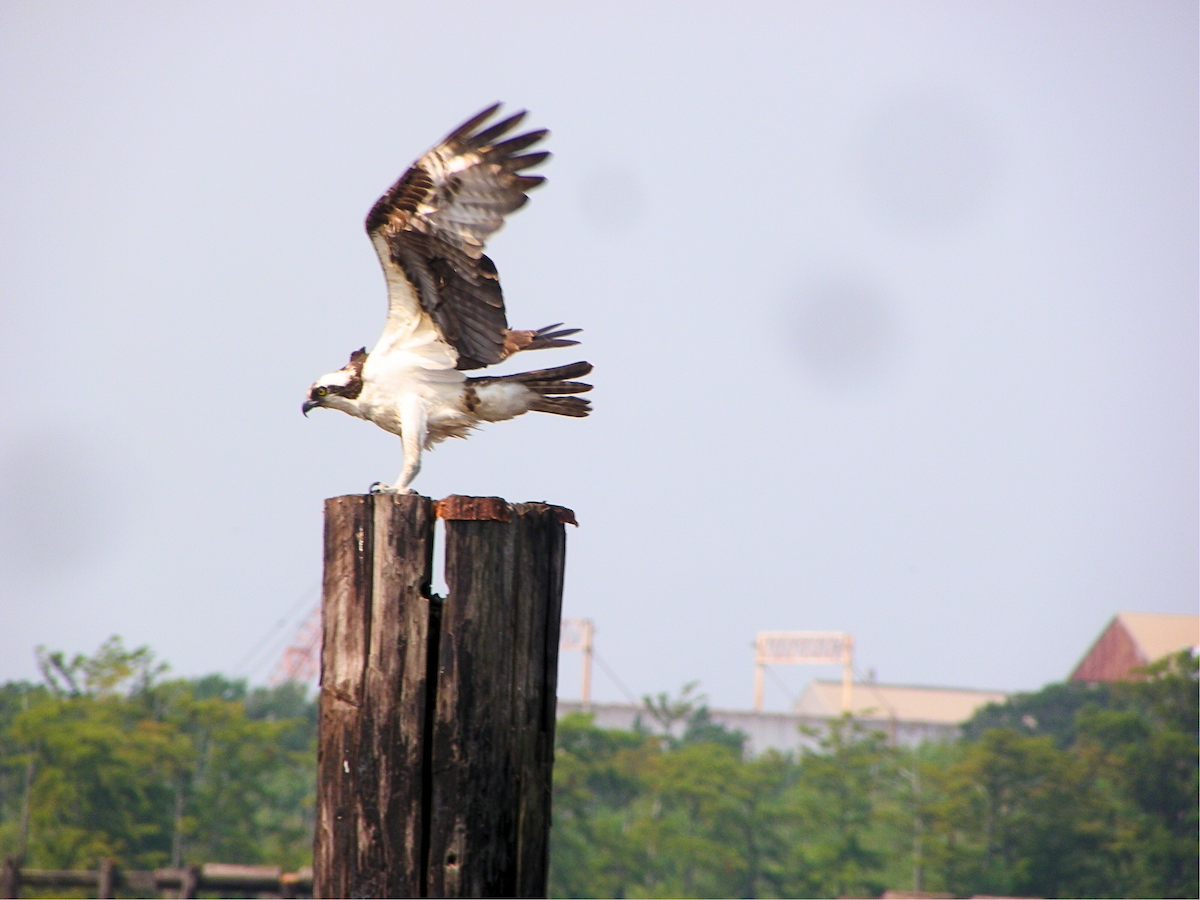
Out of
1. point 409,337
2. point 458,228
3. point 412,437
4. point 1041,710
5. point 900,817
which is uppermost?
point 458,228

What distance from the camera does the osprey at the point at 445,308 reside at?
5477 millimetres

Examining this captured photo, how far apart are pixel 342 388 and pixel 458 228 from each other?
0.93 m

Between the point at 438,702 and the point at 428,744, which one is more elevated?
the point at 438,702

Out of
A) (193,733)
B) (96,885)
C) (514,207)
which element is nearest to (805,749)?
(193,733)

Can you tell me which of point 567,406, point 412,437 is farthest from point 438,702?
point 567,406

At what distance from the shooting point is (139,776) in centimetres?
2277

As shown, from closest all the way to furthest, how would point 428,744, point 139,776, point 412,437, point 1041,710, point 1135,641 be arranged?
1. point 428,744
2. point 412,437
3. point 139,776
4. point 1041,710
5. point 1135,641

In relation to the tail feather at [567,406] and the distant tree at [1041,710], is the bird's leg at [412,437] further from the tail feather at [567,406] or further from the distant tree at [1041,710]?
the distant tree at [1041,710]

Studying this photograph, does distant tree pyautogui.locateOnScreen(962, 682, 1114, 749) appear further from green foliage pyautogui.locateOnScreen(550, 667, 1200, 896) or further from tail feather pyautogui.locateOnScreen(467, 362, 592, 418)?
tail feather pyautogui.locateOnScreen(467, 362, 592, 418)

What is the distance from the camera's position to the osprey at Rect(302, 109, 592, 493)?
5.48 metres

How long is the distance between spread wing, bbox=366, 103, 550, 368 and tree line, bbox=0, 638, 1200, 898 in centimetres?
1867

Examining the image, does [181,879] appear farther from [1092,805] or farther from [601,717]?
[601,717]

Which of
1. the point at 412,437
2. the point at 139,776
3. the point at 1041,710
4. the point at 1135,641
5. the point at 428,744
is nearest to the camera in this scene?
the point at 428,744

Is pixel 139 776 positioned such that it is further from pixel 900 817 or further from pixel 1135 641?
pixel 1135 641
